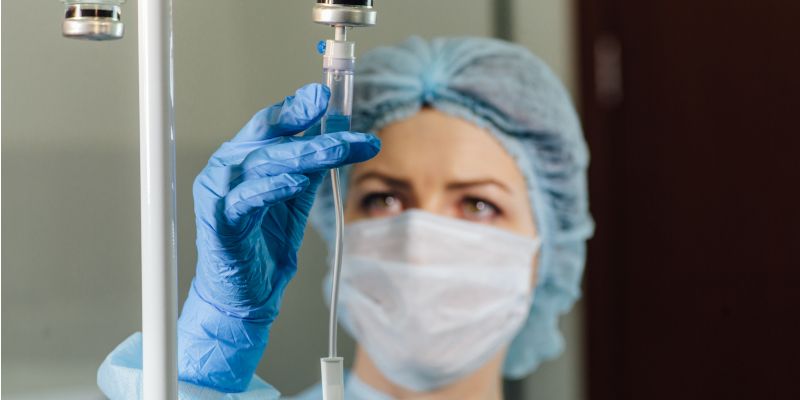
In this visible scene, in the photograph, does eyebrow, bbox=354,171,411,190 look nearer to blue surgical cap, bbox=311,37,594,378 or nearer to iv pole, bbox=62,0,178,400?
blue surgical cap, bbox=311,37,594,378

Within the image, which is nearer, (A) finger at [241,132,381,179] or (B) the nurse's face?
(A) finger at [241,132,381,179]

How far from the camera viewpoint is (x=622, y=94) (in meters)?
2.17

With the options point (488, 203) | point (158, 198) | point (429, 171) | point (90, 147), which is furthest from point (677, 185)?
point (158, 198)

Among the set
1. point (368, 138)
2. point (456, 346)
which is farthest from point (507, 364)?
point (368, 138)

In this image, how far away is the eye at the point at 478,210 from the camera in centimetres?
181

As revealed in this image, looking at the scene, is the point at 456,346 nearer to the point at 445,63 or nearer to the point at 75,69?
the point at 445,63

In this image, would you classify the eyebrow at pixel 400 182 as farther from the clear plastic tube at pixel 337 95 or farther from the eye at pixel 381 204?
the clear plastic tube at pixel 337 95

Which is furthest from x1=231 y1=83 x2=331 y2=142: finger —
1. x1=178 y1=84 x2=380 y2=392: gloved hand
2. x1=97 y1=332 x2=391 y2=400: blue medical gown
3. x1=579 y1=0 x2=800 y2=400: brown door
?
x1=579 y1=0 x2=800 y2=400: brown door

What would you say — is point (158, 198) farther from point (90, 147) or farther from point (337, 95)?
point (90, 147)

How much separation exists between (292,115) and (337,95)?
0.08 meters

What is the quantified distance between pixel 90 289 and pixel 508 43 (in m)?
0.97

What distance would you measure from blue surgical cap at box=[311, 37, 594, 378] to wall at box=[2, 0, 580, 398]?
0.15 meters

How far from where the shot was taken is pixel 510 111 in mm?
1779

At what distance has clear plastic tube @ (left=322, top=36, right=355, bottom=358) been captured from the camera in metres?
0.71
